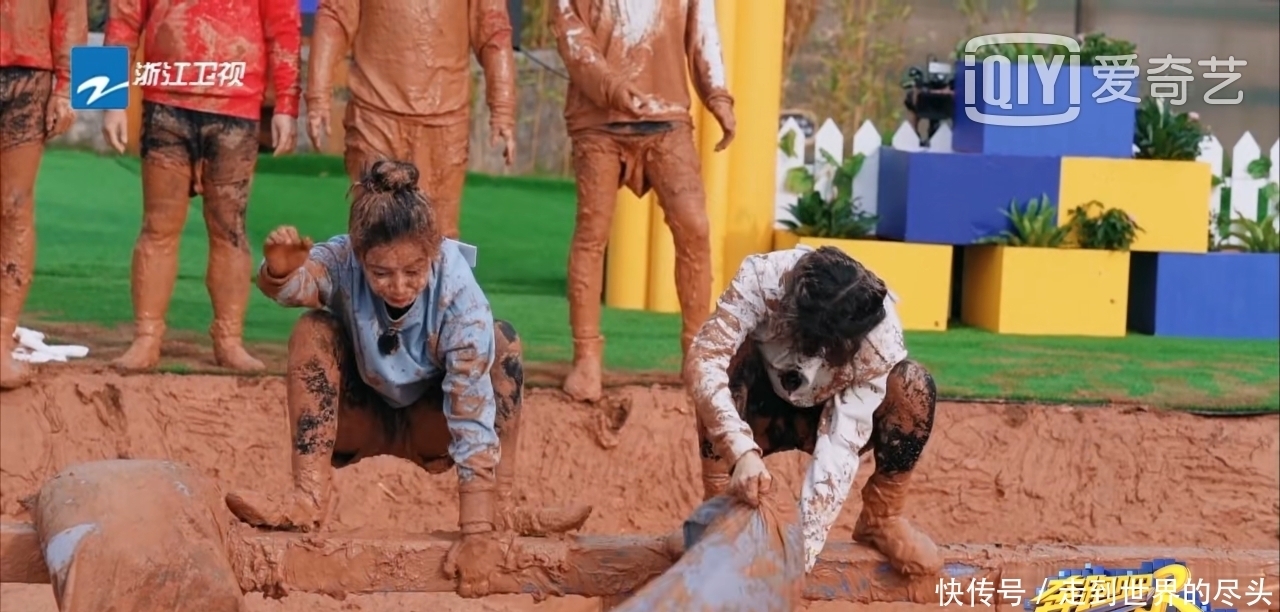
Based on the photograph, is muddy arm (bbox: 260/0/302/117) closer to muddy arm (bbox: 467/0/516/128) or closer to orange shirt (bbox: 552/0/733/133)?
muddy arm (bbox: 467/0/516/128)

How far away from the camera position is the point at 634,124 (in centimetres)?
Result: 645

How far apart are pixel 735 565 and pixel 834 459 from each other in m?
0.45

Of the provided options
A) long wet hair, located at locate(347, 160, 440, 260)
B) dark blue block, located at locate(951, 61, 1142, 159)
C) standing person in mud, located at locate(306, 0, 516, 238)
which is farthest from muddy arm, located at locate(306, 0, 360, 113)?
dark blue block, located at locate(951, 61, 1142, 159)

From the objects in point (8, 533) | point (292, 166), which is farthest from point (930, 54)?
point (8, 533)

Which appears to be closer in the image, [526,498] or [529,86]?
[526,498]

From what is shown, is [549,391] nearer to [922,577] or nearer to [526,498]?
[526,498]

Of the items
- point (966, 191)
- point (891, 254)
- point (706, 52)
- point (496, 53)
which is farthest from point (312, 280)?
point (966, 191)

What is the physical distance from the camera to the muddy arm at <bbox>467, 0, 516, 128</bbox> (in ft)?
20.9

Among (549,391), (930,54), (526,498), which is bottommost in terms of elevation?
(526,498)

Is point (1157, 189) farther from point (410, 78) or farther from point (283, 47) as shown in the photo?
point (283, 47)

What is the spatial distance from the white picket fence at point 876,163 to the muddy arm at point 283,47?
341 centimetres

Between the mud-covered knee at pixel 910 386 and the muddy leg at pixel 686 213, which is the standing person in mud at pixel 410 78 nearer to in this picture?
the muddy leg at pixel 686 213

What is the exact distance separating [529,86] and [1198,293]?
567 centimetres

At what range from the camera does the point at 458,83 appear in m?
6.39
